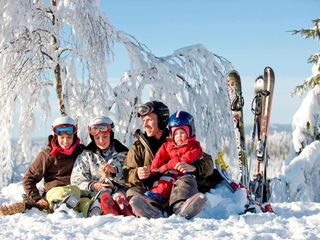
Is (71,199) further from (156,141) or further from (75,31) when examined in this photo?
(75,31)

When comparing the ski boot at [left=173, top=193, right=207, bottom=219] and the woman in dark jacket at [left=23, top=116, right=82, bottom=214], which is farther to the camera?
the woman in dark jacket at [left=23, top=116, right=82, bottom=214]

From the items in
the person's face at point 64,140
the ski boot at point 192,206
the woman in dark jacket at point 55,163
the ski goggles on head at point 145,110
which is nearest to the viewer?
the ski boot at point 192,206

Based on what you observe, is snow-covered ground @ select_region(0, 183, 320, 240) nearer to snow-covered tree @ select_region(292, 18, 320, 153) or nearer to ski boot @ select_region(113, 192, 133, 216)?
ski boot @ select_region(113, 192, 133, 216)

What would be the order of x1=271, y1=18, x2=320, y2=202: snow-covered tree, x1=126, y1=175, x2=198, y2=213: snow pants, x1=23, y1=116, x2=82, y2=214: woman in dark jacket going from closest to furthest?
1. x1=126, y1=175, x2=198, y2=213: snow pants
2. x1=23, y1=116, x2=82, y2=214: woman in dark jacket
3. x1=271, y1=18, x2=320, y2=202: snow-covered tree

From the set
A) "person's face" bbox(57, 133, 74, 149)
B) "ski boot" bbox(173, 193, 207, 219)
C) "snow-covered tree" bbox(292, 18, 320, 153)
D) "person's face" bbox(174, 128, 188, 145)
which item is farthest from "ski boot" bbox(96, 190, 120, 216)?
"snow-covered tree" bbox(292, 18, 320, 153)

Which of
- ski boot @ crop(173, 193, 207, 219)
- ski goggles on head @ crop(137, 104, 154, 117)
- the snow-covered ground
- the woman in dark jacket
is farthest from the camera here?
the woman in dark jacket

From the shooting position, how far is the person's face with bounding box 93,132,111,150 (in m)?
6.64

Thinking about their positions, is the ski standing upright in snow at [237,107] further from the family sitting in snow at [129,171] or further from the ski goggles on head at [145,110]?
the ski goggles on head at [145,110]

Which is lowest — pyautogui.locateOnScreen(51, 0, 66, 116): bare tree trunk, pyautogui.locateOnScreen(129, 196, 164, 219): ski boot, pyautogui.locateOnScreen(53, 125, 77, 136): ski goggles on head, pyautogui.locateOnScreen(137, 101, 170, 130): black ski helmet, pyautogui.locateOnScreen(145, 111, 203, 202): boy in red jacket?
pyautogui.locateOnScreen(129, 196, 164, 219): ski boot

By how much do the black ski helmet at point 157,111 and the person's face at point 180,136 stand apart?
0.60 metres

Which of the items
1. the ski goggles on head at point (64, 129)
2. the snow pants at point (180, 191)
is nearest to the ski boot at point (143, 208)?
the snow pants at point (180, 191)

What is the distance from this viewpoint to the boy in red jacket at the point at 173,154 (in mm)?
5816

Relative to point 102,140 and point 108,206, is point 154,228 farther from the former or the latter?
point 102,140

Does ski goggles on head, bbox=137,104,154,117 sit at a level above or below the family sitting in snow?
above
